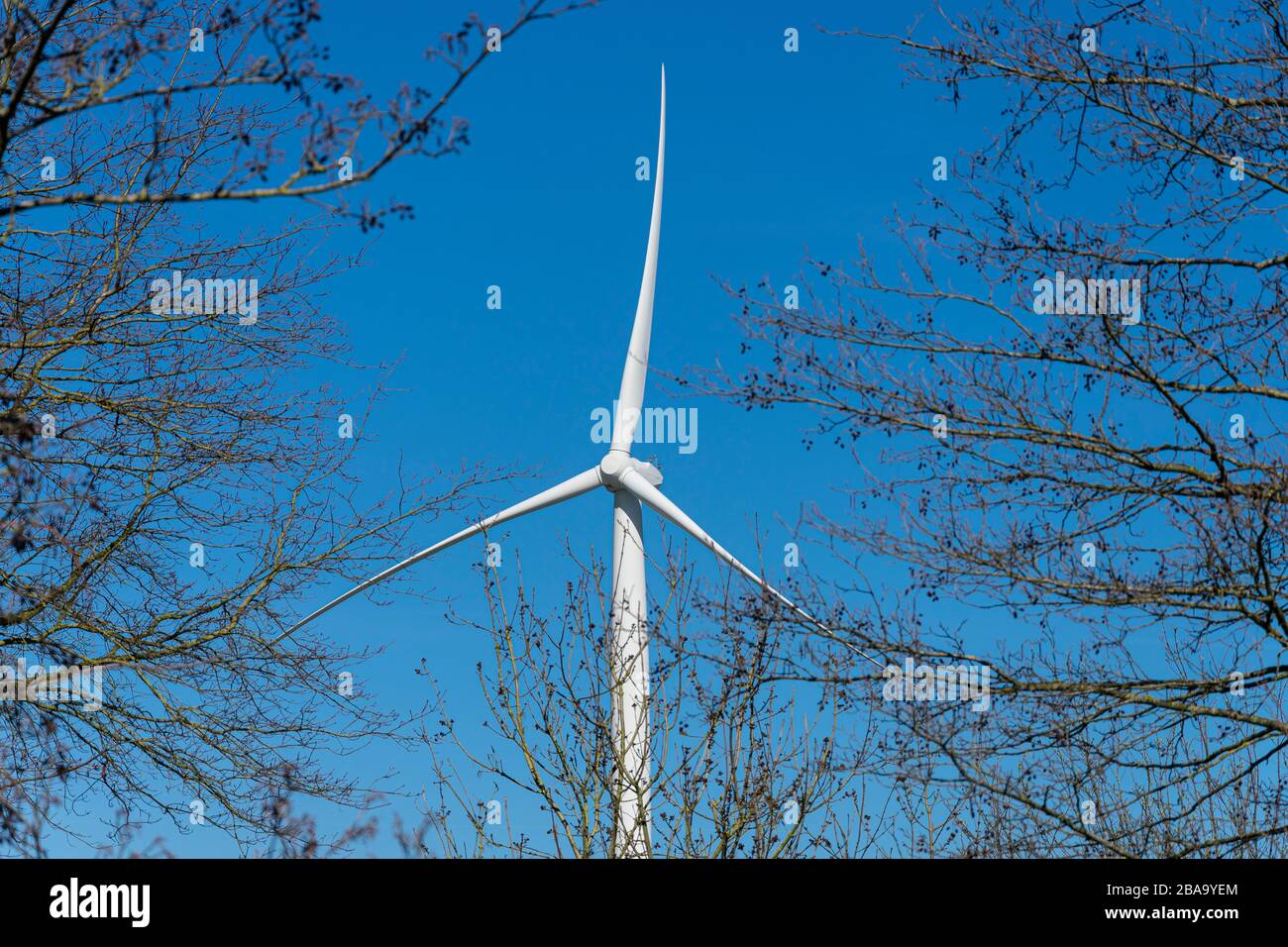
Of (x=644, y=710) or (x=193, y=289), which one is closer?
(x=644, y=710)

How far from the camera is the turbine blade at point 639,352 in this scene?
18.6 m

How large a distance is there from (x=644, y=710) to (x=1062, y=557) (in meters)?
3.44

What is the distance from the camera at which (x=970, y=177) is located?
364 inches

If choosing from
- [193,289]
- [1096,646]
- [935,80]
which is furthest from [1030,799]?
[193,289]

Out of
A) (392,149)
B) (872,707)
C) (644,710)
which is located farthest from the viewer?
(644,710)

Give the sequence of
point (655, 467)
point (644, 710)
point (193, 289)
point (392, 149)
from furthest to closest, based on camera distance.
→ point (655, 467) → point (193, 289) → point (644, 710) → point (392, 149)

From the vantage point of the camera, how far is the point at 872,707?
808cm

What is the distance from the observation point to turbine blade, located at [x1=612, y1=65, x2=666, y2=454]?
18625 millimetres

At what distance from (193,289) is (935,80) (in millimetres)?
5985

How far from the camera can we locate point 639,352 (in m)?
18.8

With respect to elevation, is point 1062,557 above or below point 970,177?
below
